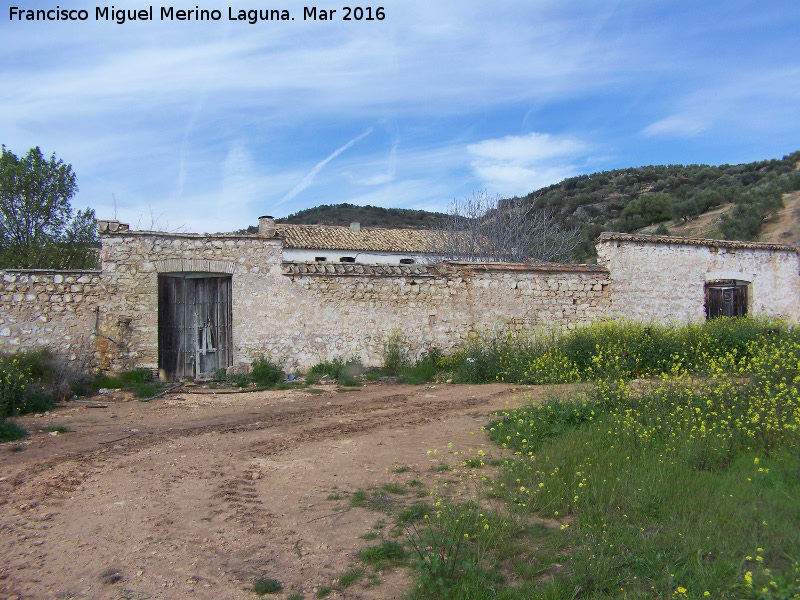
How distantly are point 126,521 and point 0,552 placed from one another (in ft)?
2.77

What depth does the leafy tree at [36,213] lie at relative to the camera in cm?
1603

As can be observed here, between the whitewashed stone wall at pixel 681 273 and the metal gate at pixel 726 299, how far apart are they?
0.18m

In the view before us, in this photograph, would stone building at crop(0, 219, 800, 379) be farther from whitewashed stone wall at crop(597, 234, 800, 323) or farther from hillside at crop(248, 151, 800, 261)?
hillside at crop(248, 151, 800, 261)

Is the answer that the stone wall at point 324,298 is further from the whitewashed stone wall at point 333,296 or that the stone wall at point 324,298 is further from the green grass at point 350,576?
the green grass at point 350,576

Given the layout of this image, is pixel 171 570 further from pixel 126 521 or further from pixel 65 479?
pixel 65 479

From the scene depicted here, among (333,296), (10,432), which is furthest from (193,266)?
(10,432)

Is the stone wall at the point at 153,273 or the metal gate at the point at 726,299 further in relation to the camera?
the metal gate at the point at 726,299

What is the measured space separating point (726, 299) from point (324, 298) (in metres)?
10.4

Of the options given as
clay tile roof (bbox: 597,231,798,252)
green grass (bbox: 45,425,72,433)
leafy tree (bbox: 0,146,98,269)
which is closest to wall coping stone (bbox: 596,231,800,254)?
clay tile roof (bbox: 597,231,798,252)

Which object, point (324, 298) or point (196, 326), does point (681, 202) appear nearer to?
point (324, 298)

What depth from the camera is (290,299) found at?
1236 cm

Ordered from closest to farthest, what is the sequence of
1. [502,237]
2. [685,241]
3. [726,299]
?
[685,241]
[726,299]
[502,237]

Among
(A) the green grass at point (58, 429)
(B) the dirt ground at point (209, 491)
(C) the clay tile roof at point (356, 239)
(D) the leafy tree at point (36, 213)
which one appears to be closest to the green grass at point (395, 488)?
(B) the dirt ground at point (209, 491)

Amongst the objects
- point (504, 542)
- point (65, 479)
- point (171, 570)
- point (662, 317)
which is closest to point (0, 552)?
point (171, 570)
